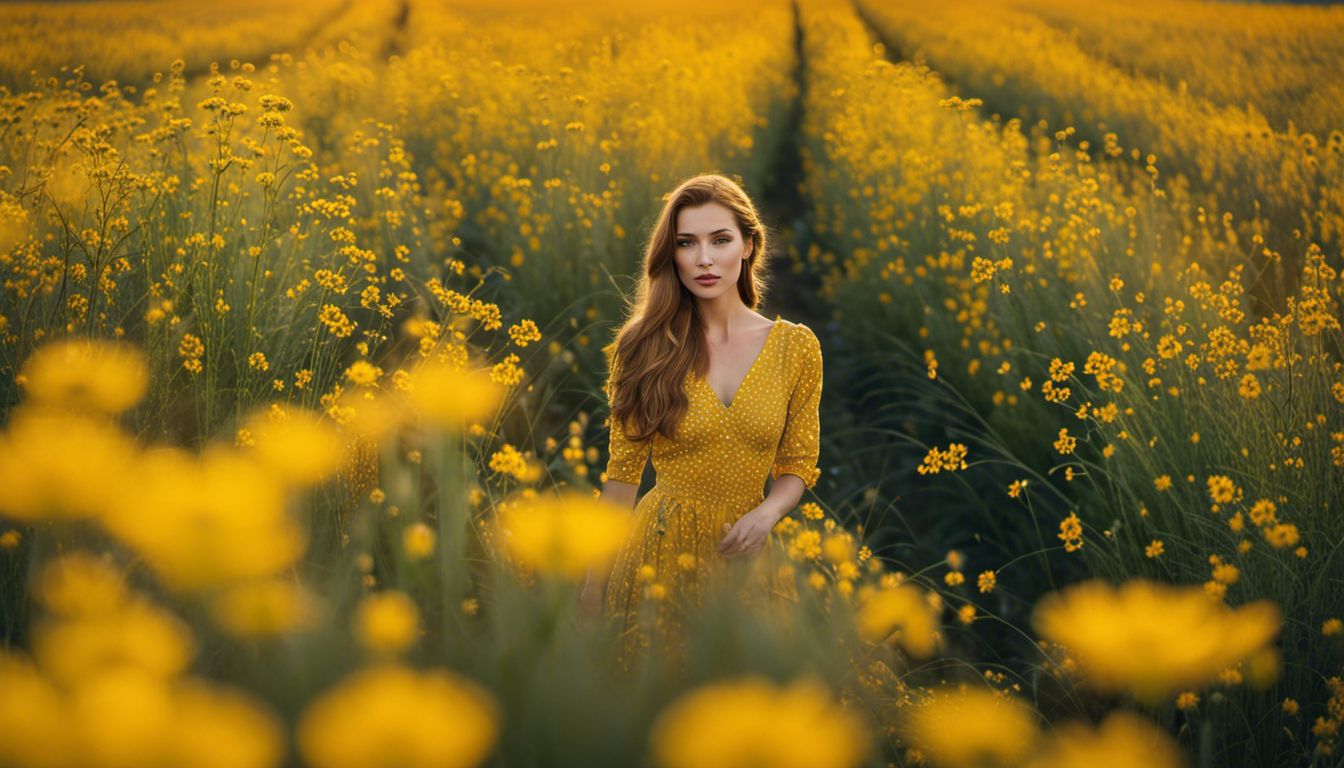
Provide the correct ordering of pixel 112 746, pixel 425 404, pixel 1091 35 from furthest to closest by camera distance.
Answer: pixel 1091 35 → pixel 425 404 → pixel 112 746

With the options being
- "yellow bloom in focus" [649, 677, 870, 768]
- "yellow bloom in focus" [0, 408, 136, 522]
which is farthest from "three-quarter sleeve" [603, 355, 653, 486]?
"yellow bloom in focus" [649, 677, 870, 768]

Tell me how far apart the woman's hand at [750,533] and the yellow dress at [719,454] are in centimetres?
13

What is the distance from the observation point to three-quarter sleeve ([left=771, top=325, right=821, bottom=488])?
7.81 ft

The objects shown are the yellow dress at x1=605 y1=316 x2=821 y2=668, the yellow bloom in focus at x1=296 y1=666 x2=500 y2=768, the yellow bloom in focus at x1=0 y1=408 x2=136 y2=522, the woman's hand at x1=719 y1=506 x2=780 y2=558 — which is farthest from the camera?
the yellow dress at x1=605 y1=316 x2=821 y2=668

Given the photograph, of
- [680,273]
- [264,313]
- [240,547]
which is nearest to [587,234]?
[264,313]

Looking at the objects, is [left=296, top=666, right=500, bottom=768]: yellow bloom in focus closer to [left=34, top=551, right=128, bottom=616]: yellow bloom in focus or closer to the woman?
[left=34, top=551, right=128, bottom=616]: yellow bloom in focus

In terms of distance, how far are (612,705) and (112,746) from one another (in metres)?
0.47

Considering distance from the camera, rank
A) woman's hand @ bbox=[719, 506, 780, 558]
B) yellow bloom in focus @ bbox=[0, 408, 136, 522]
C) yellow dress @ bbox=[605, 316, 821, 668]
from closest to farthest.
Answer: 1. yellow bloom in focus @ bbox=[0, 408, 136, 522]
2. woman's hand @ bbox=[719, 506, 780, 558]
3. yellow dress @ bbox=[605, 316, 821, 668]

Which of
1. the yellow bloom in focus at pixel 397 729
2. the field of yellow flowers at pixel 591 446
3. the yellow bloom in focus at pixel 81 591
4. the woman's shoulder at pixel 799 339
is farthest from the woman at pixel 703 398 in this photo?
the yellow bloom in focus at pixel 397 729

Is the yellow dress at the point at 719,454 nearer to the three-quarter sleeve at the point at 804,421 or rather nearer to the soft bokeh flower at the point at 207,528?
the three-quarter sleeve at the point at 804,421

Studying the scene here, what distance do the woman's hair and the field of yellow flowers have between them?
27cm

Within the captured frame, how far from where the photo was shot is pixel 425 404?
1163 millimetres

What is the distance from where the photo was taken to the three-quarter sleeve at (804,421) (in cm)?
238

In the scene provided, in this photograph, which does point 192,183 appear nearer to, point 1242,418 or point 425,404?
→ point 425,404
